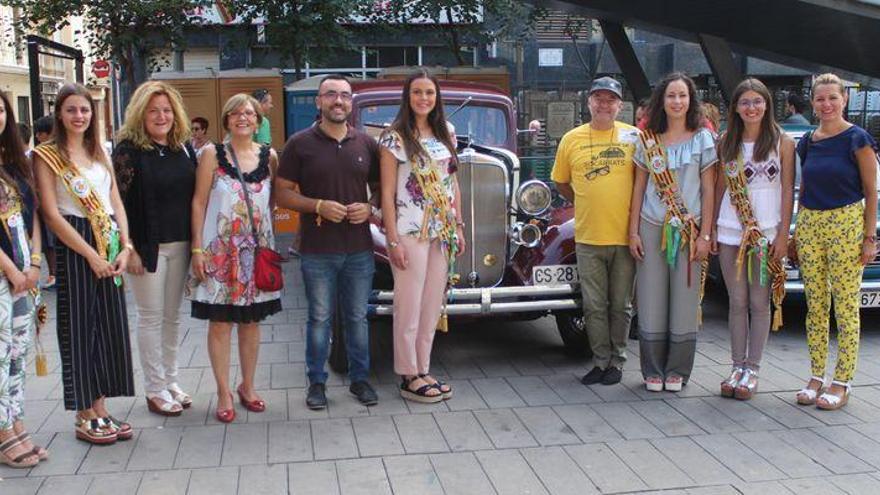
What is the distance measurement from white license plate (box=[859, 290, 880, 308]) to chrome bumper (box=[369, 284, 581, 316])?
2.59 m

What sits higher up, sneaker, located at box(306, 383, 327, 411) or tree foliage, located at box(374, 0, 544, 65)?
tree foliage, located at box(374, 0, 544, 65)

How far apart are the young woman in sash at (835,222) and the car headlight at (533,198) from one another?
5.52ft

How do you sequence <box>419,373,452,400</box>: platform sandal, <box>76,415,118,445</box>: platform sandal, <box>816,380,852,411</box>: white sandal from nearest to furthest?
<box>76,415,118,445</box>: platform sandal → <box>816,380,852,411</box>: white sandal → <box>419,373,452,400</box>: platform sandal

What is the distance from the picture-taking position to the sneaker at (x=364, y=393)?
5.29m

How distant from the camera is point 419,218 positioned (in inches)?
204

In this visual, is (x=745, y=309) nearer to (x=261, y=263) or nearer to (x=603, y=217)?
(x=603, y=217)

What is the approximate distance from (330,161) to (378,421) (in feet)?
5.01

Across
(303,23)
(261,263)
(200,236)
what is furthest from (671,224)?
(303,23)

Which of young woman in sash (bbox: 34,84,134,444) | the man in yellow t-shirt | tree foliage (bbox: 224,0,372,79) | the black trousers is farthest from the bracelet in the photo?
tree foliage (bbox: 224,0,372,79)

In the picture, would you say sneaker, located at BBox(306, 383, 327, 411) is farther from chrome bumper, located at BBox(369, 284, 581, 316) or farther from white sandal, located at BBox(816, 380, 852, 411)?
white sandal, located at BBox(816, 380, 852, 411)

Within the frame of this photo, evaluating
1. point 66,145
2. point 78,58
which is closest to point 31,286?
point 66,145

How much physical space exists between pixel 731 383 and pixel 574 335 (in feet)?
4.16

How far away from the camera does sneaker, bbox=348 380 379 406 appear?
5.29m

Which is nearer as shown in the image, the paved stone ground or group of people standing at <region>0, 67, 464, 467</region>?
the paved stone ground
